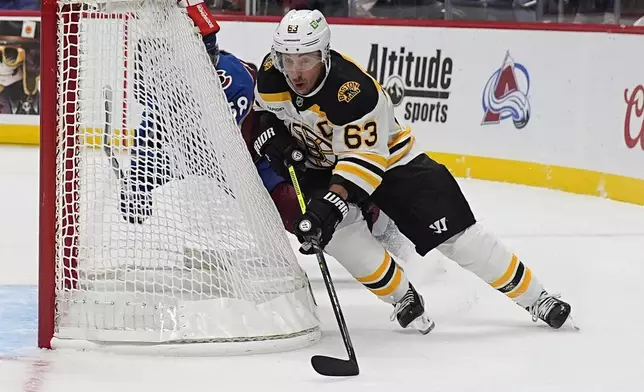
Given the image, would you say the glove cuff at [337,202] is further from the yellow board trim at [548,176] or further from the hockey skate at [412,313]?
the yellow board trim at [548,176]

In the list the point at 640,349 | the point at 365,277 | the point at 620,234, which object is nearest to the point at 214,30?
the point at 365,277

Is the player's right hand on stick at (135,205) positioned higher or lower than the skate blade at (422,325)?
higher

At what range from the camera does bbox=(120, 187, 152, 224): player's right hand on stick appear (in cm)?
296

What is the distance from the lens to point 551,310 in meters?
3.32

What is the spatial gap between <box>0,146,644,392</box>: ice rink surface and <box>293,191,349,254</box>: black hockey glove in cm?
29

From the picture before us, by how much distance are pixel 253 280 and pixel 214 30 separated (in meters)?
1.04

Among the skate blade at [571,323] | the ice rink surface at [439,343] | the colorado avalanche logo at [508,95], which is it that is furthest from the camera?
the colorado avalanche logo at [508,95]

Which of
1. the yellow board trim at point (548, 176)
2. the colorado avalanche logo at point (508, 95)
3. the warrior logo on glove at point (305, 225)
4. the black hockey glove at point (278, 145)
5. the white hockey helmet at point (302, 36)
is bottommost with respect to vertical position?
the yellow board trim at point (548, 176)

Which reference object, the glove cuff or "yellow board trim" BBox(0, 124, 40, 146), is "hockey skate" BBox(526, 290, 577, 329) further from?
"yellow board trim" BBox(0, 124, 40, 146)

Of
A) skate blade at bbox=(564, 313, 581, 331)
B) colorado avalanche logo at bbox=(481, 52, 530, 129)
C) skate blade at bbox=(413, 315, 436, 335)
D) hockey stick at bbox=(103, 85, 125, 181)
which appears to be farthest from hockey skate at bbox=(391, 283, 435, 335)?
colorado avalanche logo at bbox=(481, 52, 530, 129)

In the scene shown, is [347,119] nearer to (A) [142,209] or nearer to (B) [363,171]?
(B) [363,171]

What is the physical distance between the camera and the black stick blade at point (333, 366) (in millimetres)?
2734

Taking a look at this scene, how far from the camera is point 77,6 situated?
2865 millimetres

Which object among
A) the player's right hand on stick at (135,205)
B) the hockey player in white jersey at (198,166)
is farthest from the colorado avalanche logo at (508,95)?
the player's right hand on stick at (135,205)
